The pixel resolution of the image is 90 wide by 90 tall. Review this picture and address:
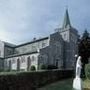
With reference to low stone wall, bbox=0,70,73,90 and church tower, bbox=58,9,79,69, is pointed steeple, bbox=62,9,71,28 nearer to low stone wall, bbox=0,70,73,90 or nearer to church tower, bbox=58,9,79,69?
church tower, bbox=58,9,79,69

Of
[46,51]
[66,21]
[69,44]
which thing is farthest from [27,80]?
[66,21]

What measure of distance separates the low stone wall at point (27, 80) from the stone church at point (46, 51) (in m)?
16.6

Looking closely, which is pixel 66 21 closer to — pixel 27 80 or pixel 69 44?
pixel 69 44

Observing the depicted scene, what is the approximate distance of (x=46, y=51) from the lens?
4784 cm

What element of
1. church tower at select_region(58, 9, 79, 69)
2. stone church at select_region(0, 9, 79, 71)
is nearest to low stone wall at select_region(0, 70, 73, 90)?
stone church at select_region(0, 9, 79, 71)

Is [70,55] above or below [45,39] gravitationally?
below

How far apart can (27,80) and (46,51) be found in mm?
27138

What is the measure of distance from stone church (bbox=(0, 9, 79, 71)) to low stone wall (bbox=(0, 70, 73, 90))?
16.6 m

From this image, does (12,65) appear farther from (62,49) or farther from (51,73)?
(51,73)

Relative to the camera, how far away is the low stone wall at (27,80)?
1741cm

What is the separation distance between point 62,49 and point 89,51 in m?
21.3

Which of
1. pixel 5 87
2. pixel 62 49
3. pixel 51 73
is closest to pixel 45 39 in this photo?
pixel 62 49

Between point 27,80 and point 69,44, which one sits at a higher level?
point 69,44

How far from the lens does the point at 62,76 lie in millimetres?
33750
